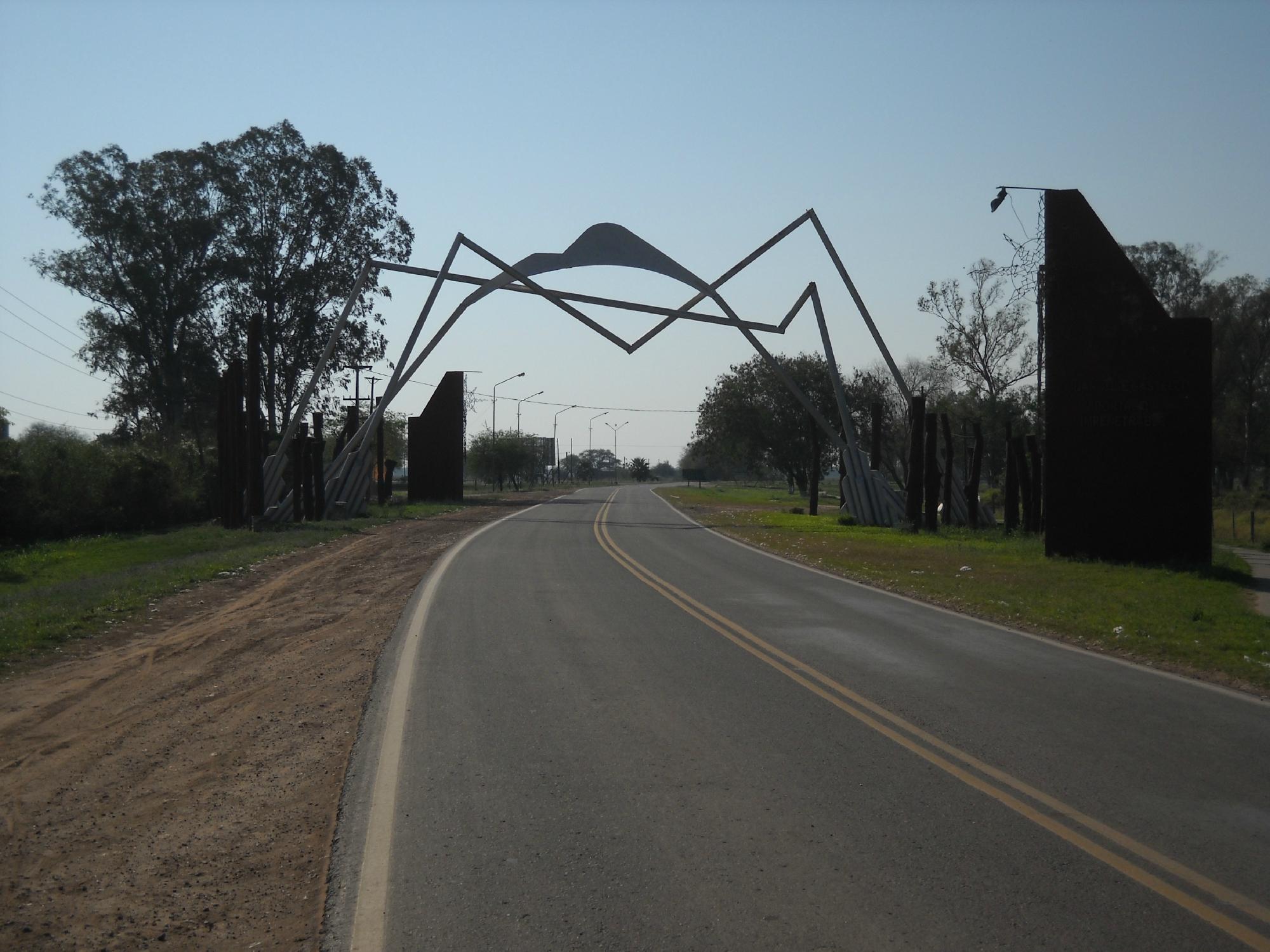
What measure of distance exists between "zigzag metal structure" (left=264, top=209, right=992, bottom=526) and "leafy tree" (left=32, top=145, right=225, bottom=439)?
1546 cm

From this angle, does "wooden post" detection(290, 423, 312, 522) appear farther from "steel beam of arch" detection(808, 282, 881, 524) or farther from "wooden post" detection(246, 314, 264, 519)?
"steel beam of arch" detection(808, 282, 881, 524)

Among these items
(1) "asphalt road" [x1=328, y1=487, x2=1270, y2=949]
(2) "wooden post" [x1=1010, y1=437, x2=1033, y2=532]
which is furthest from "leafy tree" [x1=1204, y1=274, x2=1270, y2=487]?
(1) "asphalt road" [x1=328, y1=487, x2=1270, y2=949]

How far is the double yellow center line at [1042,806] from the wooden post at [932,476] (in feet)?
76.0

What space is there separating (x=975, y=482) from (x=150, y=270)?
3868cm

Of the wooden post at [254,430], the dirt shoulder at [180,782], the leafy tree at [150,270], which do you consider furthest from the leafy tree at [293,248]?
the dirt shoulder at [180,782]

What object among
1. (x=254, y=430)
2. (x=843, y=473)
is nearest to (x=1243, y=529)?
(x=843, y=473)

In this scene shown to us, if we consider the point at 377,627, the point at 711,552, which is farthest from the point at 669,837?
the point at 711,552

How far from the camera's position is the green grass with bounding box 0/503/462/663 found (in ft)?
41.8

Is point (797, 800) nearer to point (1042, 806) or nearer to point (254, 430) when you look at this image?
point (1042, 806)

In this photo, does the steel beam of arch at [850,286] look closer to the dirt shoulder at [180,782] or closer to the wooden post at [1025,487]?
the wooden post at [1025,487]

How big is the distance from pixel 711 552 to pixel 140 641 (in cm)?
1467

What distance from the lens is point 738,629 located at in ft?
41.0

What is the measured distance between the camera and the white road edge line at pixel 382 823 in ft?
14.8

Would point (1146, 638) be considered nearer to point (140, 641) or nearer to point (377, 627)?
point (377, 627)
